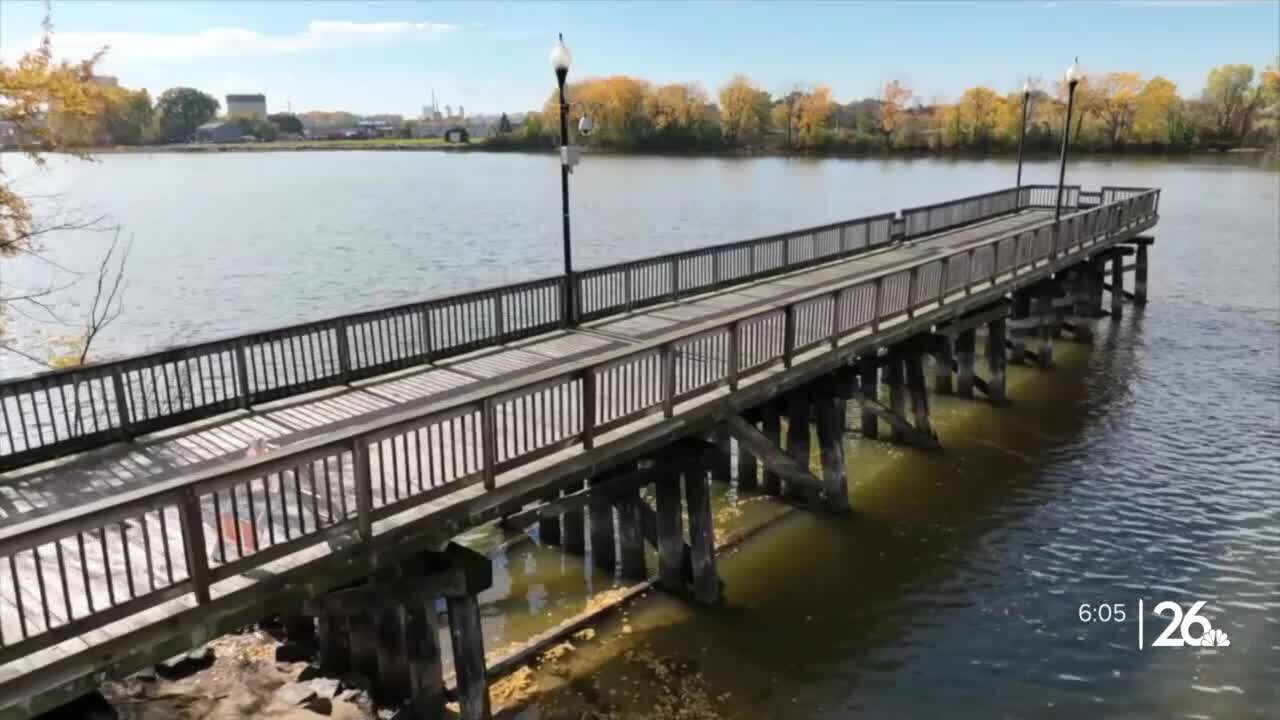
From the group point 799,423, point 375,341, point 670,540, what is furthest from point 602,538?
point 375,341

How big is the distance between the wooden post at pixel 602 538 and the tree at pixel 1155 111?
4736 inches

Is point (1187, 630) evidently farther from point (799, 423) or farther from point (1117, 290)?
point (1117, 290)

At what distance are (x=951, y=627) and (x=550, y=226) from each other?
45091 millimetres

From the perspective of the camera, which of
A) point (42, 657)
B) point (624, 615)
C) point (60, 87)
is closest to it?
point (42, 657)

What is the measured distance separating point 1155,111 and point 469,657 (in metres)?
127

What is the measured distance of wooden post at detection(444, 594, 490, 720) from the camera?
8.77 m

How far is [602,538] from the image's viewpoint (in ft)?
41.1

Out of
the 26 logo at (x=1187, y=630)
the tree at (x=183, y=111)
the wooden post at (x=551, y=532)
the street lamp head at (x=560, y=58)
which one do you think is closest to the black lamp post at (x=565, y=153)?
the street lamp head at (x=560, y=58)

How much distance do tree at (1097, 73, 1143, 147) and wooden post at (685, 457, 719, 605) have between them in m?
118

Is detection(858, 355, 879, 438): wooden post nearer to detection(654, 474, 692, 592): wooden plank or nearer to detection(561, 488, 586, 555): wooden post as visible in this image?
detection(654, 474, 692, 592): wooden plank

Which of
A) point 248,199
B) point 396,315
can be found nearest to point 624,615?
point 396,315

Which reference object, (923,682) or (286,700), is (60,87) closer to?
(286,700)

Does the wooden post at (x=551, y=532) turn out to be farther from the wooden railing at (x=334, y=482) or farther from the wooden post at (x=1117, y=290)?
the wooden post at (x=1117, y=290)

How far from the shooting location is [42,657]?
5.75 metres
